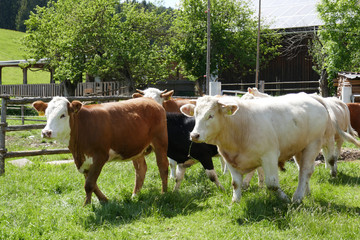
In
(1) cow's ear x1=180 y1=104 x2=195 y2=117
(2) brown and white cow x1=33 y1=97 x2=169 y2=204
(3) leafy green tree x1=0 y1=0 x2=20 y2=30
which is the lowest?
(2) brown and white cow x1=33 y1=97 x2=169 y2=204

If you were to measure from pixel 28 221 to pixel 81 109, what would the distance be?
1.72 m

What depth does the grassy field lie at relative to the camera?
14.5 feet

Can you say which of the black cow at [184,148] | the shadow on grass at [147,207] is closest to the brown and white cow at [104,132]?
the black cow at [184,148]

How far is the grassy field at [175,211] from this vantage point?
175 inches

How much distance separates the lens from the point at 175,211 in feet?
17.6

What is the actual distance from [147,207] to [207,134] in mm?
1260

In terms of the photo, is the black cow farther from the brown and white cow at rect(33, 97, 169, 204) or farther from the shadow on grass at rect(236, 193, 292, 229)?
the shadow on grass at rect(236, 193, 292, 229)

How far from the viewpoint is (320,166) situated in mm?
8031

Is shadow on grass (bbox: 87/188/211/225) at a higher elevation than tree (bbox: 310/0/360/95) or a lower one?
lower

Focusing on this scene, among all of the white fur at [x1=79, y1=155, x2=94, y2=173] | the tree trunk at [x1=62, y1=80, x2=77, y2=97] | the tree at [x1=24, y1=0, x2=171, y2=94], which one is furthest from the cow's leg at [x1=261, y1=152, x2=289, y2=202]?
the tree trunk at [x1=62, y1=80, x2=77, y2=97]

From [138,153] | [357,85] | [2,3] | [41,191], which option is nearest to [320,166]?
[138,153]

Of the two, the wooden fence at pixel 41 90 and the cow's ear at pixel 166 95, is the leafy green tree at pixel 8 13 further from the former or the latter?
the cow's ear at pixel 166 95

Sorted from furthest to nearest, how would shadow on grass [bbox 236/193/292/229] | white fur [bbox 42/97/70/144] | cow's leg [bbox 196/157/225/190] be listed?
1. cow's leg [bbox 196/157/225/190]
2. white fur [bbox 42/97/70/144]
3. shadow on grass [bbox 236/193/292/229]

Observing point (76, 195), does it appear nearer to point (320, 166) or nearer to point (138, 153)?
point (138, 153)
